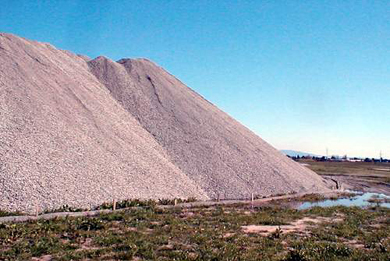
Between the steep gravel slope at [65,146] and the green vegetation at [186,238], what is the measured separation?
4.06m

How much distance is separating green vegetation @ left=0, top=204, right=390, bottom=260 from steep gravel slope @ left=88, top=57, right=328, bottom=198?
12.1 m

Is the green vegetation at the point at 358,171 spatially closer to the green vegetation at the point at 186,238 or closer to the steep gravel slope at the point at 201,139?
the steep gravel slope at the point at 201,139

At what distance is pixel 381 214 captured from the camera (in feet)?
88.1

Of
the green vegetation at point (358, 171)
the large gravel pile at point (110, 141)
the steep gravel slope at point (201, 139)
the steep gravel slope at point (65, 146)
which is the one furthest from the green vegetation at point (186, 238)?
the green vegetation at point (358, 171)

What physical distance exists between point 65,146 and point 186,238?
15.2 m

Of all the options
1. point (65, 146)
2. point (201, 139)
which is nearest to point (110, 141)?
point (65, 146)

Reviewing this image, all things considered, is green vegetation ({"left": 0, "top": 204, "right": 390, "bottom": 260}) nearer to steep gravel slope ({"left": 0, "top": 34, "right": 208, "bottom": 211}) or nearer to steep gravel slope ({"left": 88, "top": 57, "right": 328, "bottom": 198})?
steep gravel slope ({"left": 0, "top": 34, "right": 208, "bottom": 211})

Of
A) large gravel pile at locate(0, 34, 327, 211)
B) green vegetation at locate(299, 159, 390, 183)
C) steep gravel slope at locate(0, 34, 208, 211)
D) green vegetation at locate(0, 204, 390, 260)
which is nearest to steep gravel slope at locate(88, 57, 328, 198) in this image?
large gravel pile at locate(0, 34, 327, 211)

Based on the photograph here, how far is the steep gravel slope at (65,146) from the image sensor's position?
23.0 metres

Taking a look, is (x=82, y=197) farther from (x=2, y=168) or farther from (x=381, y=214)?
(x=381, y=214)

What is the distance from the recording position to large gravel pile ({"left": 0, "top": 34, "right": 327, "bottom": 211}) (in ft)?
79.8

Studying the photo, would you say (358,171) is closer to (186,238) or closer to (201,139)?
(201,139)

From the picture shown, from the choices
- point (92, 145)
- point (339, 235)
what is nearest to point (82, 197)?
point (92, 145)

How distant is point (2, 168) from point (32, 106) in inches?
360
